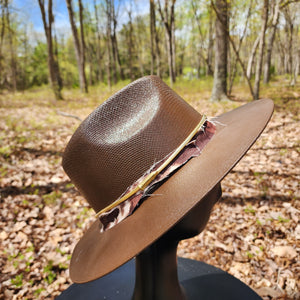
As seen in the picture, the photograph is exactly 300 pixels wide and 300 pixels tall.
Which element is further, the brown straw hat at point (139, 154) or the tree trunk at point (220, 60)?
the tree trunk at point (220, 60)

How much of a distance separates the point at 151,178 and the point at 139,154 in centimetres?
14

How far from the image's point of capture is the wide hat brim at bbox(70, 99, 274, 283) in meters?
0.82

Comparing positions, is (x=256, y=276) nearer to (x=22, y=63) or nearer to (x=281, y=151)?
(x=281, y=151)

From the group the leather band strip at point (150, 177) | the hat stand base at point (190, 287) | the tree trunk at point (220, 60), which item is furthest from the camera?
the tree trunk at point (220, 60)

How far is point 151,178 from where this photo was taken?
970 millimetres

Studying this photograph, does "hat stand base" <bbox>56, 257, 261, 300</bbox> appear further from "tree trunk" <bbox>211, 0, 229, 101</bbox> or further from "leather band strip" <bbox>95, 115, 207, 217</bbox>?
"tree trunk" <bbox>211, 0, 229, 101</bbox>

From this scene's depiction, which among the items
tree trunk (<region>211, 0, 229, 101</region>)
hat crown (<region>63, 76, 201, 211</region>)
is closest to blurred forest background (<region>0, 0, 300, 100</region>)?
tree trunk (<region>211, 0, 229, 101</region>)

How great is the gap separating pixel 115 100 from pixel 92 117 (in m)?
0.14

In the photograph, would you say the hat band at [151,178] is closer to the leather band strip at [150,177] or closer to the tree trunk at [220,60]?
the leather band strip at [150,177]

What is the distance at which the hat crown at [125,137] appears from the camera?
3.47ft

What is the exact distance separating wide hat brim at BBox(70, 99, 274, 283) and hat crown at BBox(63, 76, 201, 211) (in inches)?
5.7

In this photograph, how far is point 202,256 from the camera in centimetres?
281

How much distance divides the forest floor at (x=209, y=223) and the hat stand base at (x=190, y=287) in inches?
26.9

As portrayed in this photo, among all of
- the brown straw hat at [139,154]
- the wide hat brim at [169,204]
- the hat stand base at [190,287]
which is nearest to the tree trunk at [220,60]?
the hat stand base at [190,287]
